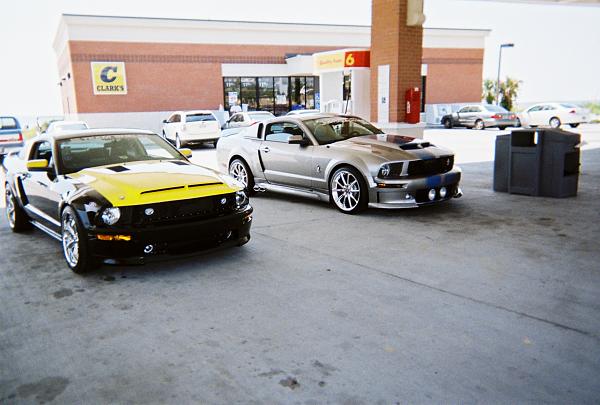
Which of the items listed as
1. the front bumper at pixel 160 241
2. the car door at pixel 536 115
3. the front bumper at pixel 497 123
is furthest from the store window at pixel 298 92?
the front bumper at pixel 160 241

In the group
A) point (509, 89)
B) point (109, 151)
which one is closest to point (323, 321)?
point (109, 151)

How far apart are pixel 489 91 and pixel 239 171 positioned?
123ft

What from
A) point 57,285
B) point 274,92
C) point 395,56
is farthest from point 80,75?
point 57,285

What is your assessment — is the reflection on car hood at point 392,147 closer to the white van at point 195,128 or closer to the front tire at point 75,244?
the front tire at point 75,244

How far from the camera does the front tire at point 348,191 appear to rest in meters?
7.62

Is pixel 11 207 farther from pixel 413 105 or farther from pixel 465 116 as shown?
pixel 465 116

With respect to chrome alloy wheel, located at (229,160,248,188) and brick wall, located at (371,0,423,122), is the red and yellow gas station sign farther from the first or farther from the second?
chrome alloy wheel, located at (229,160,248,188)

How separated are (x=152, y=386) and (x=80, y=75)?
92.8ft

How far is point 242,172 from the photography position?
990 centimetres

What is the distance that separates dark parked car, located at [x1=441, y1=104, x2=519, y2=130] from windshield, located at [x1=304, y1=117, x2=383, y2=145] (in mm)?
20526

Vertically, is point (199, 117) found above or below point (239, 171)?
above

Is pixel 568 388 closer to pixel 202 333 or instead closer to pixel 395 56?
pixel 202 333

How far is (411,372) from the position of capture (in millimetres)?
3209

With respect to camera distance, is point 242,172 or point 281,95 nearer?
point 242,172
